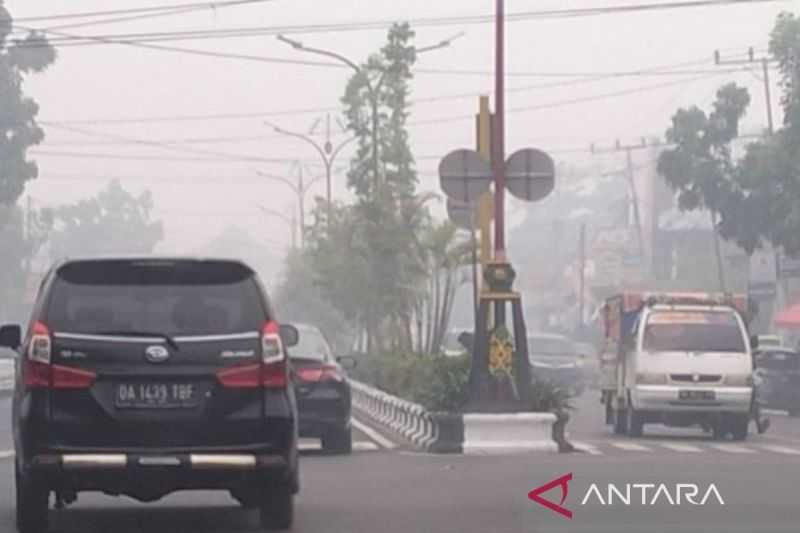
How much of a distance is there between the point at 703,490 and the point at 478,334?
8.18 meters

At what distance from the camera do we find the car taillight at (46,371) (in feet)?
41.9

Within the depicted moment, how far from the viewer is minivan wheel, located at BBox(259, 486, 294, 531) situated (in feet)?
45.5

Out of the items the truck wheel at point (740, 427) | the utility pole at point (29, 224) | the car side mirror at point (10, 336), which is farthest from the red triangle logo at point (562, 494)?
the utility pole at point (29, 224)

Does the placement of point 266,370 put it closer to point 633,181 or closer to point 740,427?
point 740,427

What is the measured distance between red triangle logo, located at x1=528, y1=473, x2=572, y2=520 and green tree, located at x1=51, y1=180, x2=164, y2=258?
11083 centimetres

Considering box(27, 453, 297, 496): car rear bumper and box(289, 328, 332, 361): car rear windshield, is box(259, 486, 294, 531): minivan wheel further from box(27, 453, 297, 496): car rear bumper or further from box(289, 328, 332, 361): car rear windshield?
box(289, 328, 332, 361): car rear windshield

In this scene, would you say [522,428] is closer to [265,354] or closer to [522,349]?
[522,349]

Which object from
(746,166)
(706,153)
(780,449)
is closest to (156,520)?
(780,449)

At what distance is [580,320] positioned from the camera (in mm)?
91375

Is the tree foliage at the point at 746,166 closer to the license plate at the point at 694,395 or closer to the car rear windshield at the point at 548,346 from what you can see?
the car rear windshield at the point at 548,346

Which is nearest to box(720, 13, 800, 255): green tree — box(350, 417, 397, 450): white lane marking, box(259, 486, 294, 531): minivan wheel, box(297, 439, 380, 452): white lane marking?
box(350, 417, 397, 450): white lane marking

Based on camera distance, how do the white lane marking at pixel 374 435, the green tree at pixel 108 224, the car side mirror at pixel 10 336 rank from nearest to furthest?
1. the car side mirror at pixel 10 336
2. the white lane marking at pixel 374 435
3. the green tree at pixel 108 224

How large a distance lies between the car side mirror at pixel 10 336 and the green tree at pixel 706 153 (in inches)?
1633

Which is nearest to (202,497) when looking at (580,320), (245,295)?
(245,295)
